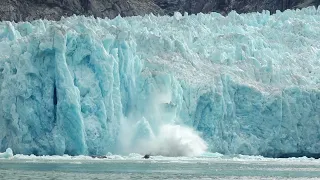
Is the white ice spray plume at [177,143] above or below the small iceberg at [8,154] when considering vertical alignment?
above

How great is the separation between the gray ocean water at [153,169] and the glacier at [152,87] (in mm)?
2004

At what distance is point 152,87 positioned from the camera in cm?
3928

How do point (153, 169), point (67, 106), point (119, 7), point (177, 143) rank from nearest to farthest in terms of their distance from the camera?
point (153, 169), point (67, 106), point (177, 143), point (119, 7)

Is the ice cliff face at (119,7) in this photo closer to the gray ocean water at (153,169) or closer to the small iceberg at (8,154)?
the small iceberg at (8,154)

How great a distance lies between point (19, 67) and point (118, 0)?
27.0 meters

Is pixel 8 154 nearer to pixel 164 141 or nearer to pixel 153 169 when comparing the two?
pixel 153 169

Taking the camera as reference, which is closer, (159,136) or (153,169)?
(153,169)

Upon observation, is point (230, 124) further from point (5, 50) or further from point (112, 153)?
point (5, 50)

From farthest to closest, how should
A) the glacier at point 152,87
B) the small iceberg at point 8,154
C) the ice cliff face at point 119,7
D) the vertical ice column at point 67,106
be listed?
the ice cliff face at point 119,7
the glacier at point 152,87
the vertical ice column at point 67,106
the small iceberg at point 8,154

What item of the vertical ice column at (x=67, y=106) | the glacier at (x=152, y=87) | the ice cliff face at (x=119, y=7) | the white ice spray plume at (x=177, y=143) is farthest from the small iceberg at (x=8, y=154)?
the ice cliff face at (x=119, y=7)

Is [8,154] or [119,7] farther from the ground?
[119,7]

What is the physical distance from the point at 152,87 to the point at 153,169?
817 centimetres

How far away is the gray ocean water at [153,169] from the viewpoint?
2814cm

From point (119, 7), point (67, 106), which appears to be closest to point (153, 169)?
point (67, 106)
